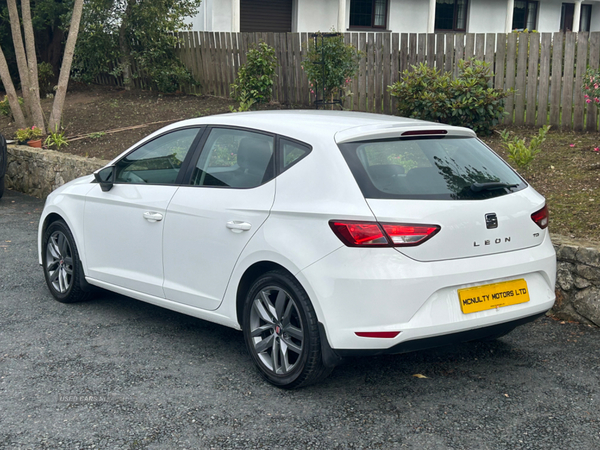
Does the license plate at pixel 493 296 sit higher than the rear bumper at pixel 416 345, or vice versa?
the license plate at pixel 493 296

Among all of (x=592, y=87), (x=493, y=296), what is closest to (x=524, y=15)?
(x=592, y=87)

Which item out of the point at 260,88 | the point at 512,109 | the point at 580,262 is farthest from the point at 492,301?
the point at 260,88

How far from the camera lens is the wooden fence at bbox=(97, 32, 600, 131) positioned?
35.5ft

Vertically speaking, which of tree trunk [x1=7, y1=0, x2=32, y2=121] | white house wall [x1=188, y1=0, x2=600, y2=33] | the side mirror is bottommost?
the side mirror

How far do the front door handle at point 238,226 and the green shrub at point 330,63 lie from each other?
852 centimetres

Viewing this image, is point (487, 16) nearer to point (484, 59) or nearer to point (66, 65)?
point (484, 59)

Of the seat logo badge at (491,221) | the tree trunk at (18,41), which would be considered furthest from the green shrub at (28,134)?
the seat logo badge at (491,221)

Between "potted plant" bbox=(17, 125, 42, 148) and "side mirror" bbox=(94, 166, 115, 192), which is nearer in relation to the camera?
"side mirror" bbox=(94, 166, 115, 192)

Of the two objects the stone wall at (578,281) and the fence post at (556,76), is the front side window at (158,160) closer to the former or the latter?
the stone wall at (578,281)

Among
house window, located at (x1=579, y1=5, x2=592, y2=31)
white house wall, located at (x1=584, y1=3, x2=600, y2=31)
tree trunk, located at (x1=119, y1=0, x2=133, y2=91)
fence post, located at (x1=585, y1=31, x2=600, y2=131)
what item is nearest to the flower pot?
tree trunk, located at (x1=119, y1=0, x2=133, y2=91)

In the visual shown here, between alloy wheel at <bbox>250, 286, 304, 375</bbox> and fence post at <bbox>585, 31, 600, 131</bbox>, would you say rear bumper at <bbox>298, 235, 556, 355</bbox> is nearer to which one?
alloy wheel at <bbox>250, 286, 304, 375</bbox>

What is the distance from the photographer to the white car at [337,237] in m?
3.68

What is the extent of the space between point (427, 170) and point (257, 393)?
1.62 meters

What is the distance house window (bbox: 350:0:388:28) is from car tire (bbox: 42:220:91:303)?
19.0 metres
